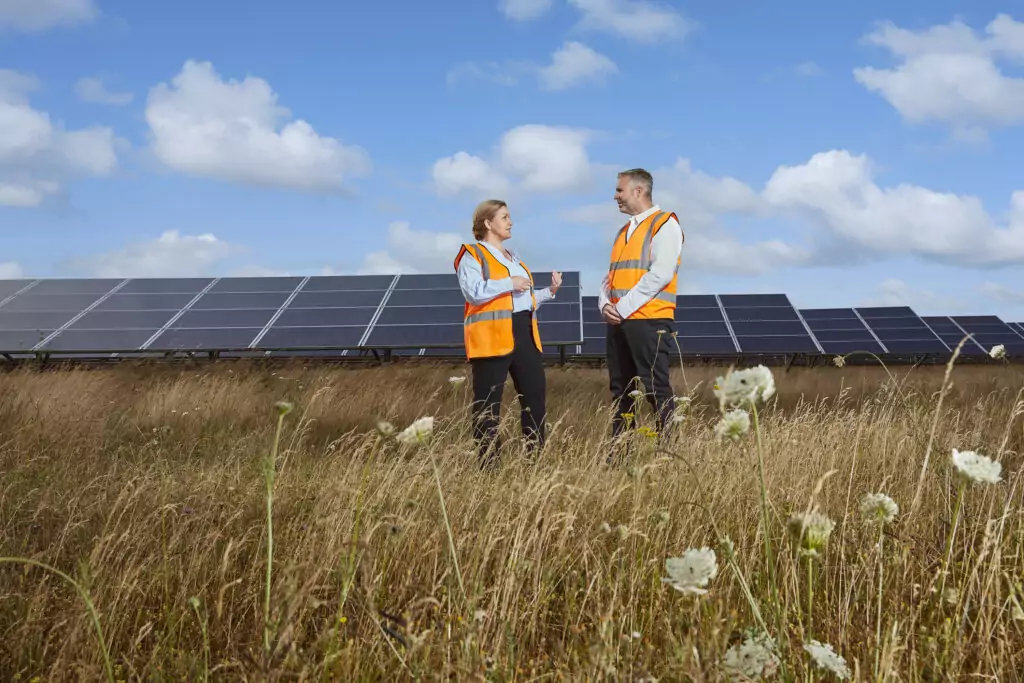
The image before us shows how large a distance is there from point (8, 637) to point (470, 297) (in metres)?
3.39

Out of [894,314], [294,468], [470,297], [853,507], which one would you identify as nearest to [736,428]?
[853,507]

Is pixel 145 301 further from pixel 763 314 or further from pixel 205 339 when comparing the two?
pixel 763 314

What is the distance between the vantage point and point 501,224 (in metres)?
5.96

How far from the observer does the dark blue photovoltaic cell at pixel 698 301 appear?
2352cm

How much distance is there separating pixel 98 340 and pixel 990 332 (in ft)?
85.3

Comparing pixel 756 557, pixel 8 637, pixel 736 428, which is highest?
pixel 736 428

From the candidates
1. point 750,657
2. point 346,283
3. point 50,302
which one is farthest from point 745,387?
point 50,302

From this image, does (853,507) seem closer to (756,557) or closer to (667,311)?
(756,557)

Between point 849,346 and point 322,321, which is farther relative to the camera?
point 849,346

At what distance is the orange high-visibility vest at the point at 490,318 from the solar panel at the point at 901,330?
53.4ft

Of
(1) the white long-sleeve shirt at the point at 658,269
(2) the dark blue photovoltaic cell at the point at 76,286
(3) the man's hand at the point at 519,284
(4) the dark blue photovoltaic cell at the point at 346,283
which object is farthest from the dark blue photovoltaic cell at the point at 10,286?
(1) the white long-sleeve shirt at the point at 658,269

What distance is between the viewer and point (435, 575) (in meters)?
3.16

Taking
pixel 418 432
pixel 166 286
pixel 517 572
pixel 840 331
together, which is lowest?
pixel 517 572

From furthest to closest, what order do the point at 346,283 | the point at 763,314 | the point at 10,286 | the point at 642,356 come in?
the point at 763,314 < the point at 10,286 < the point at 346,283 < the point at 642,356
